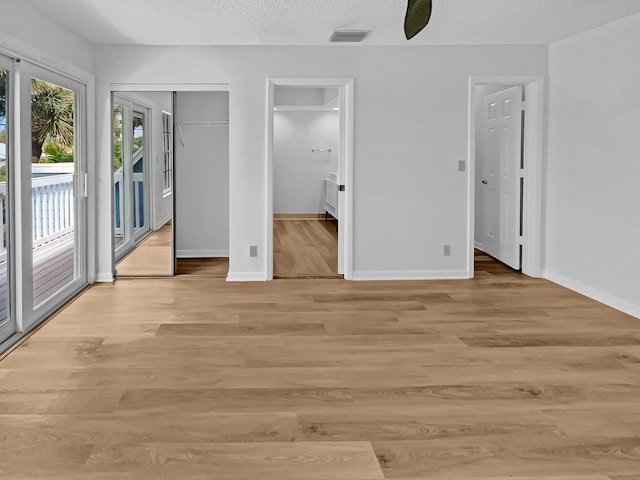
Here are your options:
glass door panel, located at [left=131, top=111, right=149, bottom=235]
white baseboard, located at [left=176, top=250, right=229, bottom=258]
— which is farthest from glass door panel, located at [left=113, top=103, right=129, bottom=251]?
white baseboard, located at [left=176, top=250, right=229, bottom=258]

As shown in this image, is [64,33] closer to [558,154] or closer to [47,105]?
[47,105]

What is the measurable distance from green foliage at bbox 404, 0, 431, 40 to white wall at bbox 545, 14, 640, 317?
4934mm

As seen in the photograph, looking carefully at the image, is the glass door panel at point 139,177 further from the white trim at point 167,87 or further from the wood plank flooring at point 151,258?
the white trim at point 167,87

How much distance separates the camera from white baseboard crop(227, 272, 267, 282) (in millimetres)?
6508

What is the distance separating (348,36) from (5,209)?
316cm

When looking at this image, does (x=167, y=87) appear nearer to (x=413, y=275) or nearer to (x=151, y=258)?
(x=151, y=258)

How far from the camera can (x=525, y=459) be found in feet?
8.38

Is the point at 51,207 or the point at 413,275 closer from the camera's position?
the point at 51,207

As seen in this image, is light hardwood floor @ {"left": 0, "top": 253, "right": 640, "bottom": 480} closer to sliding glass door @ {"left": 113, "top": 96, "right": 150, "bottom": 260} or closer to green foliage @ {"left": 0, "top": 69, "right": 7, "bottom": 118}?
green foliage @ {"left": 0, "top": 69, "right": 7, "bottom": 118}

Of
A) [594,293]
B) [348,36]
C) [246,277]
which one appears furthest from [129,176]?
[594,293]

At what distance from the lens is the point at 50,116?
5.11 metres

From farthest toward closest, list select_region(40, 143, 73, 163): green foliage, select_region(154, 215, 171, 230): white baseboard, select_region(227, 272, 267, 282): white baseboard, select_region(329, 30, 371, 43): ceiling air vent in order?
1. select_region(154, 215, 171, 230): white baseboard
2. select_region(227, 272, 267, 282): white baseboard
3. select_region(329, 30, 371, 43): ceiling air vent
4. select_region(40, 143, 73, 163): green foliage

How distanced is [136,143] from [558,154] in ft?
14.5

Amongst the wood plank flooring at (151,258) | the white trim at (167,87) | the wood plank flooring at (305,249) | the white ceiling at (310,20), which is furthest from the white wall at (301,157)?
the white ceiling at (310,20)
